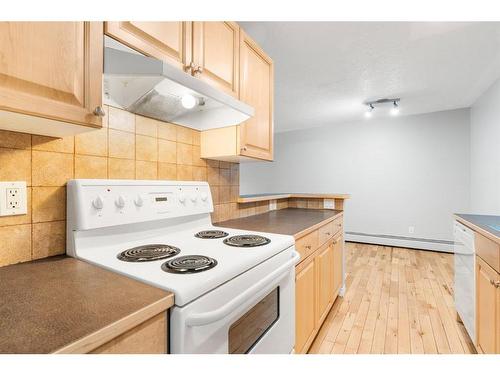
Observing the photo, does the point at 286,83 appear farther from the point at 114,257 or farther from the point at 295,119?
the point at 114,257

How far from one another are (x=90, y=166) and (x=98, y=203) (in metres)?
0.21

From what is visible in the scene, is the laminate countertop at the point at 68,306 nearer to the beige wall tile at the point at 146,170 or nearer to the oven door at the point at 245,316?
the oven door at the point at 245,316

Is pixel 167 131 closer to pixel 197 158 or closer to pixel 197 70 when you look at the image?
pixel 197 158

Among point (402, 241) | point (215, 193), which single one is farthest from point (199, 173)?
point (402, 241)

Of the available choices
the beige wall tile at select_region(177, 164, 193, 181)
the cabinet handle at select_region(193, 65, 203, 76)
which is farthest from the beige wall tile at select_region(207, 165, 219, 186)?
the cabinet handle at select_region(193, 65, 203, 76)

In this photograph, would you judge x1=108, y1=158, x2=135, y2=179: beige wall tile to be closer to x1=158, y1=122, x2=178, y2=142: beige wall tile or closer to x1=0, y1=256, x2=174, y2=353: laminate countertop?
x1=158, y1=122, x2=178, y2=142: beige wall tile

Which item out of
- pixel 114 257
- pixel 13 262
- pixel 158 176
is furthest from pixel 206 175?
pixel 13 262

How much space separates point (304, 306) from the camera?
1522mm

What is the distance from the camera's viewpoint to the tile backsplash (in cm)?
90

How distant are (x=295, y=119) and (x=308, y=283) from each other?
357 centimetres

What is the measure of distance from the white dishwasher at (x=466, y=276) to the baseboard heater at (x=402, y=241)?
2310 mm

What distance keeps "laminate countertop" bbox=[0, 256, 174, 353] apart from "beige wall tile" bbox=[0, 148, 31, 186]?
32cm

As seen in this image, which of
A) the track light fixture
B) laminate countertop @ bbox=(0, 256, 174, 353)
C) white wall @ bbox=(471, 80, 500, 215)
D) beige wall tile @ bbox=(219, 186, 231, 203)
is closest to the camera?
laminate countertop @ bbox=(0, 256, 174, 353)
